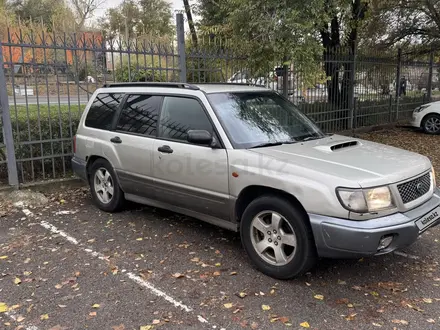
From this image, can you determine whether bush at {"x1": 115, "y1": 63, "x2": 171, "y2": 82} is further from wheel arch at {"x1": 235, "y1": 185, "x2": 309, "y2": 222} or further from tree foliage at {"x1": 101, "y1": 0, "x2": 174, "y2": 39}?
tree foliage at {"x1": 101, "y1": 0, "x2": 174, "y2": 39}

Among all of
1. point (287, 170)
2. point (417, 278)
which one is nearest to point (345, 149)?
point (287, 170)

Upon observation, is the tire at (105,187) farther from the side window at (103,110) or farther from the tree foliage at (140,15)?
the tree foliage at (140,15)

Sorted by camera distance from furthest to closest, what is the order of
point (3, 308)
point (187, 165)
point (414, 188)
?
point (187, 165)
point (414, 188)
point (3, 308)

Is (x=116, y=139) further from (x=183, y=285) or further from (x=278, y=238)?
(x=278, y=238)

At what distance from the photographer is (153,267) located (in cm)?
423

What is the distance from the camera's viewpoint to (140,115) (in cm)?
524

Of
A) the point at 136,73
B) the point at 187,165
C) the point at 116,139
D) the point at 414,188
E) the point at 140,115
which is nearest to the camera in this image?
the point at 414,188

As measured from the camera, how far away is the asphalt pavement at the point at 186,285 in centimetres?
331

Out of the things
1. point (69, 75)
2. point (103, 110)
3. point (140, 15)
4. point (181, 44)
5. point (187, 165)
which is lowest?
point (187, 165)

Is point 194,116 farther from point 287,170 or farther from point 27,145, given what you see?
point 27,145

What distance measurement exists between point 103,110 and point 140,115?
87 cm

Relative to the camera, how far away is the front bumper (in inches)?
130

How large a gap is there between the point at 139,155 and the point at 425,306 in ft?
11.1

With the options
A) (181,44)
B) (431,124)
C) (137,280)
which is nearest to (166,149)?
(137,280)
